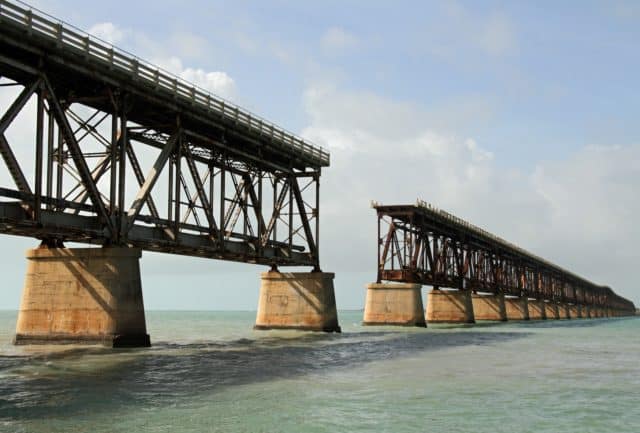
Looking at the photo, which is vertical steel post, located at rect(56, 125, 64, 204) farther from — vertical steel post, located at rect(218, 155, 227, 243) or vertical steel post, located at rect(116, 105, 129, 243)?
vertical steel post, located at rect(218, 155, 227, 243)

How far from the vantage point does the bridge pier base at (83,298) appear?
31406mm

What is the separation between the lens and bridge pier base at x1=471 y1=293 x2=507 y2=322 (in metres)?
106

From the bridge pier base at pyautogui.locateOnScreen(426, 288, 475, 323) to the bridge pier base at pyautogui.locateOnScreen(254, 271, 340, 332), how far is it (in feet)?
116

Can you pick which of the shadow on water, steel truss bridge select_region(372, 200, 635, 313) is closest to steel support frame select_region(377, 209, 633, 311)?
steel truss bridge select_region(372, 200, 635, 313)

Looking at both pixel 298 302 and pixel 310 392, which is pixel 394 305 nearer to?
pixel 298 302

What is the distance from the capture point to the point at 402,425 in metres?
15.6

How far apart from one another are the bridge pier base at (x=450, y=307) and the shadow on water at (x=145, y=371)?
48.6m

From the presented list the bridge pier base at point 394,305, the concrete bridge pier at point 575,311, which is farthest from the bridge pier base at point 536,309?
the bridge pier base at point 394,305

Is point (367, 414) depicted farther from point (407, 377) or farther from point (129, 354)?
point (129, 354)

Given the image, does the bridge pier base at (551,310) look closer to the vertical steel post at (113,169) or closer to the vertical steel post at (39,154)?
Result: the vertical steel post at (113,169)

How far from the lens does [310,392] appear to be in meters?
20.3

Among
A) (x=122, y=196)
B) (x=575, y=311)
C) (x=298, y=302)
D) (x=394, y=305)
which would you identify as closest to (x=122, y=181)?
(x=122, y=196)

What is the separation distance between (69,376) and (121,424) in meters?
8.40

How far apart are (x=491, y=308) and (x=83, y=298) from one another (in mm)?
82311
